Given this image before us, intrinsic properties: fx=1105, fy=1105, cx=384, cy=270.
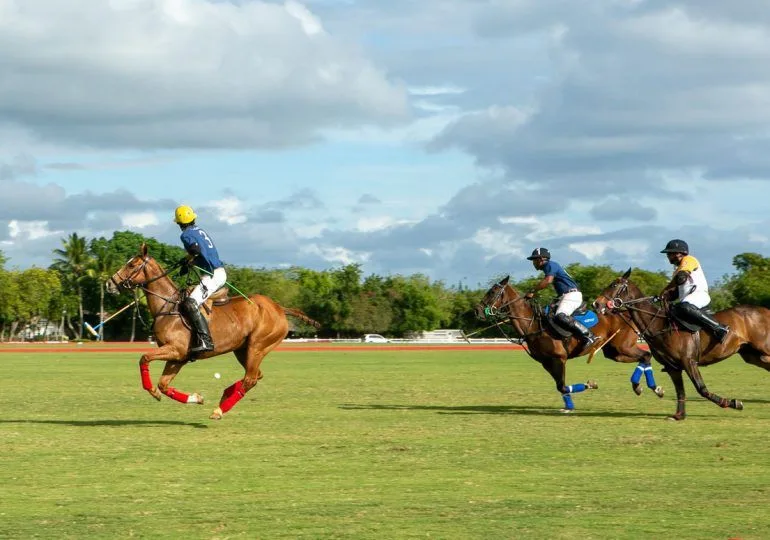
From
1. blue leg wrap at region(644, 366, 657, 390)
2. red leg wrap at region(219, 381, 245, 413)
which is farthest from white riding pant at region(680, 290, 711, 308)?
red leg wrap at region(219, 381, 245, 413)

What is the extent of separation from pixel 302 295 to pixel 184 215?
85.3 meters

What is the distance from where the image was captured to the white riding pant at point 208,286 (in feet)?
45.7

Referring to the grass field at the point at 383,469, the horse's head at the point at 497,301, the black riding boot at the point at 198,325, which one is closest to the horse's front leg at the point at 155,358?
the black riding boot at the point at 198,325

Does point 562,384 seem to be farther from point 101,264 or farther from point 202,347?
point 101,264

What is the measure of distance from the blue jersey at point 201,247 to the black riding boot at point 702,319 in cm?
606

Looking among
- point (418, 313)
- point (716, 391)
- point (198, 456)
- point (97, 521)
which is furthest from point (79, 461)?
point (418, 313)

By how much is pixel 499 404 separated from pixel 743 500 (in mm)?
9314

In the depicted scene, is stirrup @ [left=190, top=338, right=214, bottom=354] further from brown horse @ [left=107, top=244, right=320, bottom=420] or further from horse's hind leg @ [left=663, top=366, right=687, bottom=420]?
horse's hind leg @ [left=663, top=366, right=687, bottom=420]

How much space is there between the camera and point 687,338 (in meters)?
14.5

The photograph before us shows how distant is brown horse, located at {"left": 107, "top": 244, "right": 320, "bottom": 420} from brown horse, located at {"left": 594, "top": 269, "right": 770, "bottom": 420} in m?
4.57

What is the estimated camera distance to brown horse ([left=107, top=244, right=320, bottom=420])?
13727 millimetres

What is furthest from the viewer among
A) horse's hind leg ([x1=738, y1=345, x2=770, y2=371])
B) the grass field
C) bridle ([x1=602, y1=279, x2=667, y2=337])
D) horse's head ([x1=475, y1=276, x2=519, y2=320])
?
horse's head ([x1=475, y1=276, x2=519, y2=320])

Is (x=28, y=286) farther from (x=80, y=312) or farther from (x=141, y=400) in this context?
(x=141, y=400)

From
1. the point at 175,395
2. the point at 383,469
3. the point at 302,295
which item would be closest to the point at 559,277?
the point at 175,395
